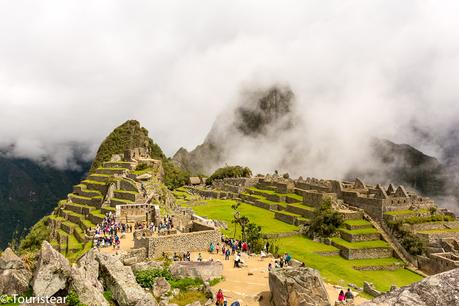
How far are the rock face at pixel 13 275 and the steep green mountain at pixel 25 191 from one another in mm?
42749

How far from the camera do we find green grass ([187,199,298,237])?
5015 cm

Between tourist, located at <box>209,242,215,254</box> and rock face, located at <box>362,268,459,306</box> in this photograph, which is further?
tourist, located at <box>209,242,215,254</box>

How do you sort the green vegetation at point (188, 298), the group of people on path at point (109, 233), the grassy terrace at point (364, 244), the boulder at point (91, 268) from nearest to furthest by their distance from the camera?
the boulder at point (91, 268), the green vegetation at point (188, 298), the group of people on path at point (109, 233), the grassy terrace at point (364, 244)

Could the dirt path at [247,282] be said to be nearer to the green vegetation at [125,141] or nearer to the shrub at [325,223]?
the shrub at [325,223]

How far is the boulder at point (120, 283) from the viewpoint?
1427 cm

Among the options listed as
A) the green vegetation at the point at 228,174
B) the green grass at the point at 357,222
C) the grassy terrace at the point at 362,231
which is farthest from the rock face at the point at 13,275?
the green vegetation at the point at 228,174

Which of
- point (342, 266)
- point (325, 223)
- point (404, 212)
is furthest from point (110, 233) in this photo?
point (404, 212)

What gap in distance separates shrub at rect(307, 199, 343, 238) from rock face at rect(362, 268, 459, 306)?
44.9 m

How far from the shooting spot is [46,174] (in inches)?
2564

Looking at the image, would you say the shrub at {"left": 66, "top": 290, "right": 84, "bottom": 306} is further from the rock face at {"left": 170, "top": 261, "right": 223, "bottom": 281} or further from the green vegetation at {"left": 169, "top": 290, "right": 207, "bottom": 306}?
the rock face at {"left": 170, "top": 261, "right": 223, "bottom": 281}

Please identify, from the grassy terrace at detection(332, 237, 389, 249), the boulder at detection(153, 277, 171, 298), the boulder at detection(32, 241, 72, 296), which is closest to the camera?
the boulder at detection(32, 241, 72, 296)

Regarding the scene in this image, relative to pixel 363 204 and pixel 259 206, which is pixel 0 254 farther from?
pixel 259 206

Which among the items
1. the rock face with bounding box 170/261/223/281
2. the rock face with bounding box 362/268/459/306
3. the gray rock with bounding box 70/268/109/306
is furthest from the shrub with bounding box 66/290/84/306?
the rock face with bounding box 362/268/459/306

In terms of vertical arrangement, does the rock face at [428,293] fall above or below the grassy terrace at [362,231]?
above
